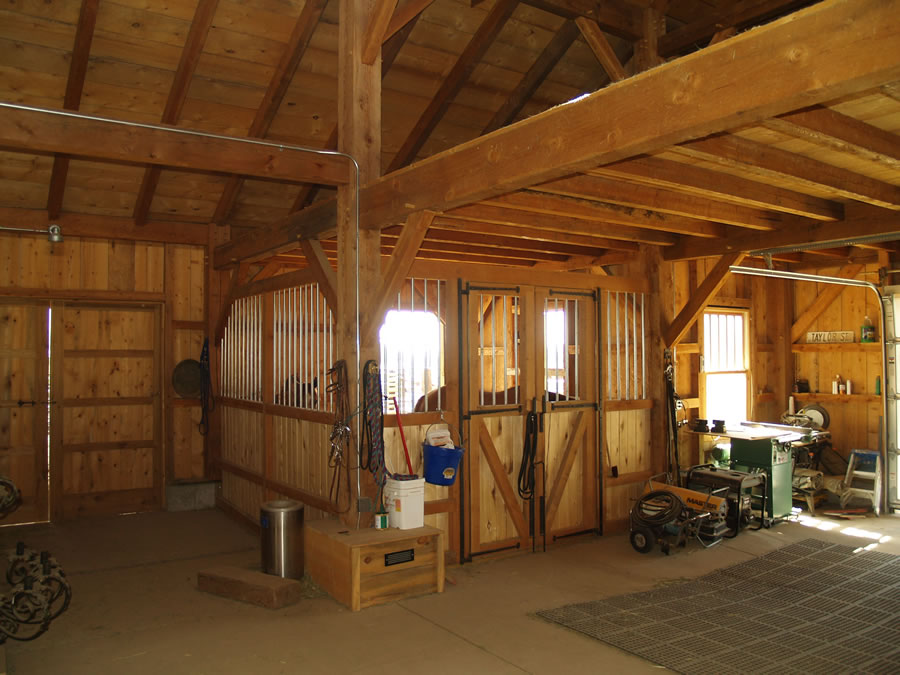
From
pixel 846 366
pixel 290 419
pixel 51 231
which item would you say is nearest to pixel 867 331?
pixel 846 366

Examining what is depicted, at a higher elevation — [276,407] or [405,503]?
[276,407]

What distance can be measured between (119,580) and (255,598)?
1.33 m

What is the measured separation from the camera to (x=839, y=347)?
9.04 m

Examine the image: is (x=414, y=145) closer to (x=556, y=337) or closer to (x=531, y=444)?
(x=556, y=337)

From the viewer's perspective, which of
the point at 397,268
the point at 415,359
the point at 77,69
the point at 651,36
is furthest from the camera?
the point at 651,36

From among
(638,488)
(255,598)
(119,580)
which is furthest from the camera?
(638,488)

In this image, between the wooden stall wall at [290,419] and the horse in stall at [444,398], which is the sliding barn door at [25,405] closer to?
the wooden stall wall at [290,419]

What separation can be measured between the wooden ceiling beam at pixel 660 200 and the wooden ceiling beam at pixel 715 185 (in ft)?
0.95

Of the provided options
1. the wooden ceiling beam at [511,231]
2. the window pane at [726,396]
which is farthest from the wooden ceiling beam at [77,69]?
the window pane at [726,396]

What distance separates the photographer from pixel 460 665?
12.3 feet

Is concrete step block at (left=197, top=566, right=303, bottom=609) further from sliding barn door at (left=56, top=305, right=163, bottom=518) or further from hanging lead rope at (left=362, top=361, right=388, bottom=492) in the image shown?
sliding barn door at (left=56, top=305, right=163, bottom=518)

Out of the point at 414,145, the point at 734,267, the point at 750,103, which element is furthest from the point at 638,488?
the point at 750,103

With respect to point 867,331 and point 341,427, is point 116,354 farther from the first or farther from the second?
point 867,331

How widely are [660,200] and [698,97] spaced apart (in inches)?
100
